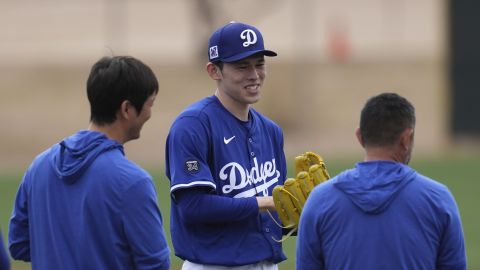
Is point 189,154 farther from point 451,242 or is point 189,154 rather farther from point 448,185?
point 448,185

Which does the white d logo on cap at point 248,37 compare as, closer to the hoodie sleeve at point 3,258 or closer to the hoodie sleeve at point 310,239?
the hoodie sleeve at point 310,239

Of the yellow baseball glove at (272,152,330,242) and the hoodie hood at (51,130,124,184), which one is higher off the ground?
the hoodie hood at (51,130,124,184)

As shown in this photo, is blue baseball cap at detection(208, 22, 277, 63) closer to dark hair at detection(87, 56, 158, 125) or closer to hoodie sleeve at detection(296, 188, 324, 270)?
dark hair at detection(87, 56, 158, 125)

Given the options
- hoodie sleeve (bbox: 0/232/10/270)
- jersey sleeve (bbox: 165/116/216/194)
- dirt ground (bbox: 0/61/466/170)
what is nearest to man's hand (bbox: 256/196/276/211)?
jersey sleeve (bbox: 165/116/216/194)

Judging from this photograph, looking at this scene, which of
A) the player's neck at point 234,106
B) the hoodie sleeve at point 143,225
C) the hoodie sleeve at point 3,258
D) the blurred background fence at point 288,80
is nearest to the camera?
the hoodie sleeve at point 3,258

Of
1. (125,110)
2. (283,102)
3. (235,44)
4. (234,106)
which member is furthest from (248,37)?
→ (283,102)

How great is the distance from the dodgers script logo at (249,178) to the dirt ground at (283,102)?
1856 cm

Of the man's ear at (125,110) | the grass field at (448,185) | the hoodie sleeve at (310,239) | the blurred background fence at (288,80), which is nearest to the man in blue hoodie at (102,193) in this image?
the man's ear at (125,110)

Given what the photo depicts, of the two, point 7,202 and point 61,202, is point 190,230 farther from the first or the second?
point 7,202

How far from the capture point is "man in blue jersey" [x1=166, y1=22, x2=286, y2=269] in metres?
5.48

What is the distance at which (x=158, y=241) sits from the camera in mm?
4492

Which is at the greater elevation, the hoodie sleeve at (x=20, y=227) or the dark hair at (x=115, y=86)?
the dark hair at (x=115, y=86)

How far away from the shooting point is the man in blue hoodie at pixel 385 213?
4.44m

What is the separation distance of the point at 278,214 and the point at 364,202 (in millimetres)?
1267
